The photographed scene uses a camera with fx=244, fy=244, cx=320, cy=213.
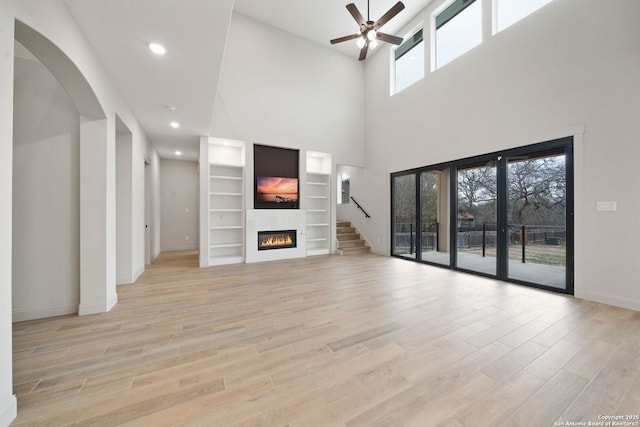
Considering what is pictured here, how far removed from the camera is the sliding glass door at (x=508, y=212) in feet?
→ 12.5

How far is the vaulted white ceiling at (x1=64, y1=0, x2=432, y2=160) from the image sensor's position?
2.15 meters

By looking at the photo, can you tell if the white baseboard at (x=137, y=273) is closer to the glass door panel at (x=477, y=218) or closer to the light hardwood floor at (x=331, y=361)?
the light hardwood floor at (x=331, y=361)

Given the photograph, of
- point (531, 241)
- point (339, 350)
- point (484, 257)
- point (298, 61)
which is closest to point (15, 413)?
point (339, 350)

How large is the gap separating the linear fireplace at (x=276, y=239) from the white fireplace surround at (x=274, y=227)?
3.5 inches

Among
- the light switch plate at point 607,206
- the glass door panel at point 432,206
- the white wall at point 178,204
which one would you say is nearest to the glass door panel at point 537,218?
the light switch plate at point 607,206

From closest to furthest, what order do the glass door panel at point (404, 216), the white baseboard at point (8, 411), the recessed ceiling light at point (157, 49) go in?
the white baseboard at point (8, 411), the recessed ceiling light at point (157, 49), the glass door panel at point (404, 216)

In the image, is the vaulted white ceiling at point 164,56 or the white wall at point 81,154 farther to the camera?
the vaulted white ceiling at point 164,56

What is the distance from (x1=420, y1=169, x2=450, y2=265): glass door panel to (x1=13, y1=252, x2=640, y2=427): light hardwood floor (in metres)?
2.62

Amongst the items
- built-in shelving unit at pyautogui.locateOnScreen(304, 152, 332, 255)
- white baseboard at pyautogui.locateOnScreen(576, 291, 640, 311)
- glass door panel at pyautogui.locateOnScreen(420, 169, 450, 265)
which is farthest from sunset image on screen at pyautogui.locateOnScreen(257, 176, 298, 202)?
white baseboard at pyautogui.locateOnScreen(576, 291, 640, 311)

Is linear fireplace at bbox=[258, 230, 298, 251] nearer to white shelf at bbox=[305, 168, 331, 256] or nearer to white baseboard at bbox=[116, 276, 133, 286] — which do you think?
white shelf at bbox=[305, 168, 331, 256]

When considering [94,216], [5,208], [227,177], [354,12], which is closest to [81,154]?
[94,216]

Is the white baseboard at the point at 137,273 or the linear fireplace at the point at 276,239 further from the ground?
the linear fireplace at the point at 276,239

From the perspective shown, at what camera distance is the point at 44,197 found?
111 inches

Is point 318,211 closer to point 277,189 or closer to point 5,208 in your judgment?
point 277,189
